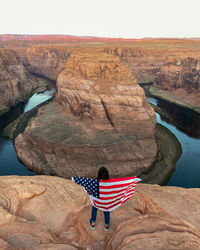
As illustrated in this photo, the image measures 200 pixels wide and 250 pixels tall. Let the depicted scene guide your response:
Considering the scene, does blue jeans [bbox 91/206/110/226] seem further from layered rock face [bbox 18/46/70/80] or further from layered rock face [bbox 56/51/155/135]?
layered rock face [bbox 18/46/70/80]

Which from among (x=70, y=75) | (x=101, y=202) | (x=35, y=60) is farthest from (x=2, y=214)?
(x=35, y=60)

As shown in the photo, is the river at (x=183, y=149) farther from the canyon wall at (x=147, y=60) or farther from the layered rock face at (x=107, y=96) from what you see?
the canyon wall at (x=147, y=60)

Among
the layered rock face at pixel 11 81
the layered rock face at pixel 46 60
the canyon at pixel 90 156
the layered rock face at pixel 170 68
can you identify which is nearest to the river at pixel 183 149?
the canyon at pixel 90 156

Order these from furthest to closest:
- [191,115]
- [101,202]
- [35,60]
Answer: [35,60], [191,115], [101,202]

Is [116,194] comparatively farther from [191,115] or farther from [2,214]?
[191,115]

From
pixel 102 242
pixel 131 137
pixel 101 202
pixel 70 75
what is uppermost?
pixel 70 75

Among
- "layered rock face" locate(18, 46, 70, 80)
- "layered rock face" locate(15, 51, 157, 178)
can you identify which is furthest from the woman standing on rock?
"layered rock face" locate(18, 46, 70, 80)
